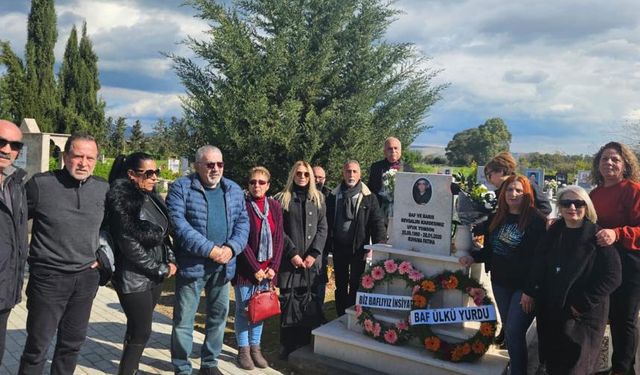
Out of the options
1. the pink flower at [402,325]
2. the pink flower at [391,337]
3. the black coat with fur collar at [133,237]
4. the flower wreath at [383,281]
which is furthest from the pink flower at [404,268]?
the black coat with fur collar at [133,237]

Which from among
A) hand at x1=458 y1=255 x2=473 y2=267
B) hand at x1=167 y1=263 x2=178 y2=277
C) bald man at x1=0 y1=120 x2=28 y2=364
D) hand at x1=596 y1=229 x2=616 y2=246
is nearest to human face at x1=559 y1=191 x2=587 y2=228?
hand at x1=596 y1=229 x2=616 y2=246

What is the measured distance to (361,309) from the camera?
4664 mm

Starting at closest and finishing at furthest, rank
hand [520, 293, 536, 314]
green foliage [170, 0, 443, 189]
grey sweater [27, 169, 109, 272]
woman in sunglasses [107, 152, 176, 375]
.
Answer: grey sweater [27, 169, 109, 272], woman in sunglasses [107, 152, 176, 375], hand [520, 293, 536, 314], green foliage [170, 0, 443, 189]

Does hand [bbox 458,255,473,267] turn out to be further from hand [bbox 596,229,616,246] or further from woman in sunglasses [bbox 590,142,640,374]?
hand [bbox 596,229,616,246]

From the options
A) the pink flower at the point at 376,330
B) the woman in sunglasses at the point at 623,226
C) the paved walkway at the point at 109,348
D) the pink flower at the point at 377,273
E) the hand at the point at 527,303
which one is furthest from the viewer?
the pink flower at the point at 377,273

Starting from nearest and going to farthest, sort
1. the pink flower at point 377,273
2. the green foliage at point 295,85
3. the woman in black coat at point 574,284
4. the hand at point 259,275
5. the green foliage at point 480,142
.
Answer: the woman in black coat at point 574,284
the hand at point 259,275
the pink flower at point 377,273
the green foliage at point 295,85
the green foliage at point 480,142

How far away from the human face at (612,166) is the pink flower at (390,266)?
1989 millimetres

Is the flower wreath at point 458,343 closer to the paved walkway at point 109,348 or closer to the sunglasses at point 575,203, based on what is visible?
the sunglasses at point 575,203

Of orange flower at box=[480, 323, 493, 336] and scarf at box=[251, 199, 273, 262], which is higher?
scarf at box=[251, 199, 273, 262]

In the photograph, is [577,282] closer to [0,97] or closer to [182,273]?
[182,273]

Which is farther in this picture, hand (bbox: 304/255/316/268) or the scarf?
hand (bbox: 304/255/316/268)

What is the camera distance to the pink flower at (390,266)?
4.66 m

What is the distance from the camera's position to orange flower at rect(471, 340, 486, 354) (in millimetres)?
4000

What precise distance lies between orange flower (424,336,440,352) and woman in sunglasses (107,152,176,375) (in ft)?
7.44
